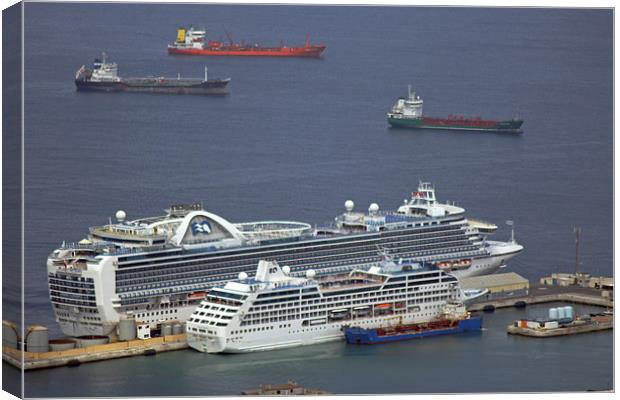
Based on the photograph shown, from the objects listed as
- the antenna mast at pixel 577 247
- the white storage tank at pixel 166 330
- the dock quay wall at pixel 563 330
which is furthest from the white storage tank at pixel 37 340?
the antenna mast at pixel 577 247

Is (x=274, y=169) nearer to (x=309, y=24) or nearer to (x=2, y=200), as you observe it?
(x=309, y=24)

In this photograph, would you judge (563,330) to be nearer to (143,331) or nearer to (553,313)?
(553,313)

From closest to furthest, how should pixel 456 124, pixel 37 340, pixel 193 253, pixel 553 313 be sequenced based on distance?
pixel 37 340 → pixel 553 313 → pixel 193 253 → pixel 456 124

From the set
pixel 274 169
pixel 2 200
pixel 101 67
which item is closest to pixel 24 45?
pixel 2 200

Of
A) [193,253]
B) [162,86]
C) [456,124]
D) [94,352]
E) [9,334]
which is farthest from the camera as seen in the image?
[456,124]

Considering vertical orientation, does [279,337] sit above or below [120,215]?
below

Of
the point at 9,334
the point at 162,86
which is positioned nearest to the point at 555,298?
the point at 162,86

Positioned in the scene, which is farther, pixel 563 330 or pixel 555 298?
pixel 555 298

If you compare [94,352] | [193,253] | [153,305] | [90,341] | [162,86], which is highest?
[162,86]
